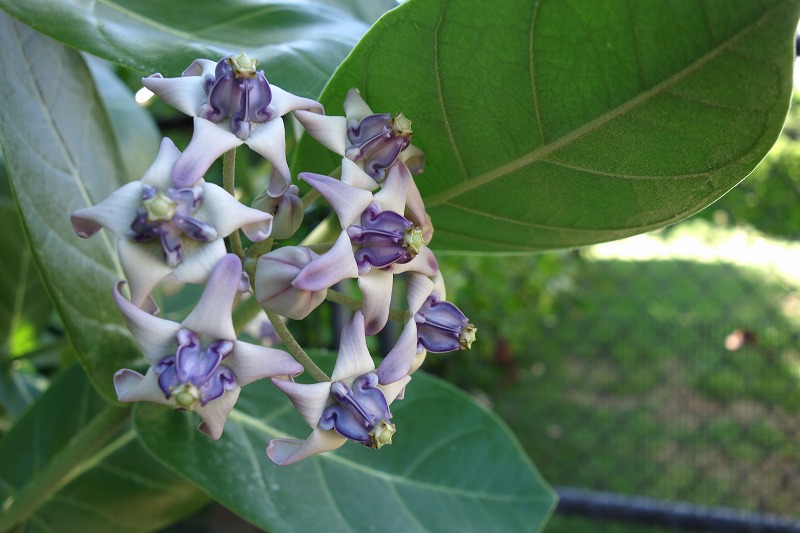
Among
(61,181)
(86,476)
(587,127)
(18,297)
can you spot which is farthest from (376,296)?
(18,297)

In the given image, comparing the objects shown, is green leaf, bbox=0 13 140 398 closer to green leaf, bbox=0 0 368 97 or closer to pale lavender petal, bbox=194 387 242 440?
green leaf, bbox=0 0 368 97

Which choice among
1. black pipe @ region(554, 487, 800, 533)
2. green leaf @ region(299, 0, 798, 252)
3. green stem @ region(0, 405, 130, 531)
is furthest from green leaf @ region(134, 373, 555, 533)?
black pipe @ region(554, 487, 800, 533)

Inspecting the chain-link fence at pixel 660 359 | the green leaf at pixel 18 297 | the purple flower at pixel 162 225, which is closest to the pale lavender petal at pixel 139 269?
the purple flower at pixel 162 225

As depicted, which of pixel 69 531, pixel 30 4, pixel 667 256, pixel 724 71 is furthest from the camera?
pixel 667 256

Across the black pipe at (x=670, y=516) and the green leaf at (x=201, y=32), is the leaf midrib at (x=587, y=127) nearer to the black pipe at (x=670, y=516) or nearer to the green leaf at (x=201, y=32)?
the green leaf at (x=201, y=32)

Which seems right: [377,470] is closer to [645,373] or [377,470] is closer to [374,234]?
[374,234]

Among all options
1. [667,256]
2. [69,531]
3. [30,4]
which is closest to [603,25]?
[30,4]

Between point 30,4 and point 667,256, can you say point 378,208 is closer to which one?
point 30,4
